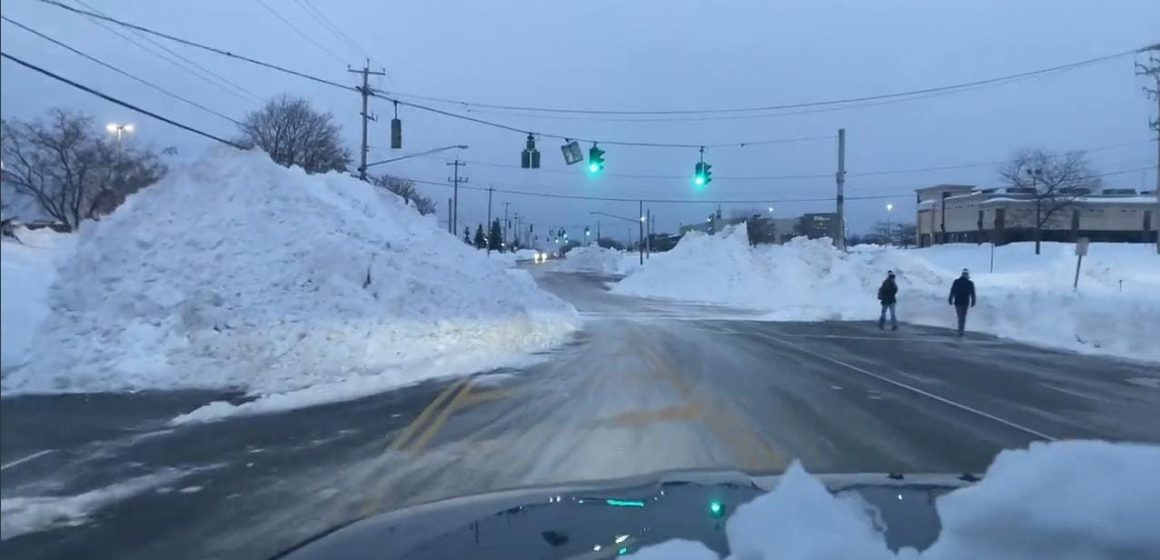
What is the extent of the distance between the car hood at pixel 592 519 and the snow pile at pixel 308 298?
3778mm

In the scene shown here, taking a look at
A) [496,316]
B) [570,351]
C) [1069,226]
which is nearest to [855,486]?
[570,351]

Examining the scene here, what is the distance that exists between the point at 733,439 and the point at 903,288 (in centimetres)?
3456

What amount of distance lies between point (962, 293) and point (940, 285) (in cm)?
1651

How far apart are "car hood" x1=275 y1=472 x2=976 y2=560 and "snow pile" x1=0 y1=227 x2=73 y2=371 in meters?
1.92

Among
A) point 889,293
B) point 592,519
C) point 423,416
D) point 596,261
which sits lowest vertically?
point 423,416

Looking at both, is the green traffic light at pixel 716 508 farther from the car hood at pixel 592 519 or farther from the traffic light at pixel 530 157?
the traffic light at pixel 530 157

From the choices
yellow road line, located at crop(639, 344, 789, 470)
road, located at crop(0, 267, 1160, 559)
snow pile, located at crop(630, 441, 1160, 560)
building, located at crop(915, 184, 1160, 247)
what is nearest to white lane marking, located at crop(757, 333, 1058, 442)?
road, located at crop(0, 267, 1160, 559)

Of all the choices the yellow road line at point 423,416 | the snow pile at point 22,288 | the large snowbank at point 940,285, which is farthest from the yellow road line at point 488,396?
the large snowbank at point 940,285

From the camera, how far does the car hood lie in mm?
4570

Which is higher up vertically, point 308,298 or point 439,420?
point 308,298

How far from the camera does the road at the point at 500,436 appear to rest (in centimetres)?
765

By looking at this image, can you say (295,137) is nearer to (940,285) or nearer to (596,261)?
(940,285)

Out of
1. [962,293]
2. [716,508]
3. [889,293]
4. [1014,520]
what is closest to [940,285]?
[889,293]

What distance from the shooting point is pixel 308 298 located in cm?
2123
